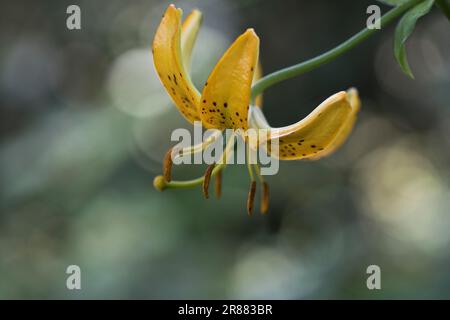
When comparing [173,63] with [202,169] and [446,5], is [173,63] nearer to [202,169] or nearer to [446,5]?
[446,5]

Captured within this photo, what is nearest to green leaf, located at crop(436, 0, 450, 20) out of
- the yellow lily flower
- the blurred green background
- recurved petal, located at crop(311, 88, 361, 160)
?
the yellow lily flower

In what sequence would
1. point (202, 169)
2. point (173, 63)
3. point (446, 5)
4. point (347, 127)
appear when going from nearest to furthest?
point (446, 5), point (173, 63), point (347, 127), point (202, 169)

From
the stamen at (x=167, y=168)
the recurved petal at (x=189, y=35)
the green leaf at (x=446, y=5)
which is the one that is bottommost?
the stamen at (x=167, y=168)

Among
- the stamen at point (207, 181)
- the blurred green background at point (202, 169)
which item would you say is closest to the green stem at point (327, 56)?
the stamen at point (207, 181)

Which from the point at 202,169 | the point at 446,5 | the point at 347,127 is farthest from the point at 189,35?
the point at 202,169

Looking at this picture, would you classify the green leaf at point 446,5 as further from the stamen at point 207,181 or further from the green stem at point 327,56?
the stamen at point 207,181

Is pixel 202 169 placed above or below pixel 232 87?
above

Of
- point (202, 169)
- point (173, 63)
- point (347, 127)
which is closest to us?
point (173, 63)
